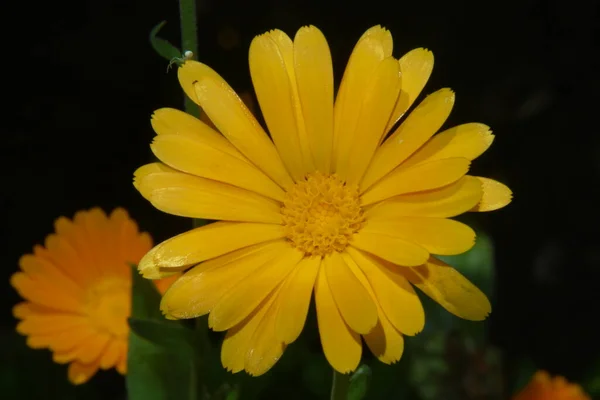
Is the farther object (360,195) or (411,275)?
(360,195)

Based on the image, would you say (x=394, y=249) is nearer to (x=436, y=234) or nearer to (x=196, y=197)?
(x=436, y=234)

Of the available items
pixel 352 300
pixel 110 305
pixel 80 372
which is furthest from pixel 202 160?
pixel 110 305

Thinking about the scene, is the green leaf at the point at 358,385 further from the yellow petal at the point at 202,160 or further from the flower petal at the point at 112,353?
the flower petal at the point at 112,353

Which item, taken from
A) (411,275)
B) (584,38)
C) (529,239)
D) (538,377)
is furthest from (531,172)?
(411,275)

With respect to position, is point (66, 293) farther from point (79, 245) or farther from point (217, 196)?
point (217, 196)

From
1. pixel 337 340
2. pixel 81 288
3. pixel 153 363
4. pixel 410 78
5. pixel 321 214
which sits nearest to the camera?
pixel 337 340

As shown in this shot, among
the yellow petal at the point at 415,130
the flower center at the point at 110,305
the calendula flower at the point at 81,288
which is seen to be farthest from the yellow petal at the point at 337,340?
the flower center at the point at 110,305
